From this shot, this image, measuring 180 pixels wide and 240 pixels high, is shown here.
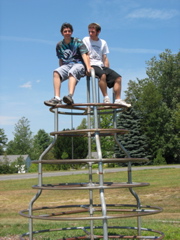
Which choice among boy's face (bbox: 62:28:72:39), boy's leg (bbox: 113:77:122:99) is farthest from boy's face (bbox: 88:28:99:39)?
boy's leg (bbox: 113:77:122:99)

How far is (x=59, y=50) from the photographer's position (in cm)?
525

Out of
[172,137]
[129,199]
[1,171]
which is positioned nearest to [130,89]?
[172,137]

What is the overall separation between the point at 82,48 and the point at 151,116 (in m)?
52.6

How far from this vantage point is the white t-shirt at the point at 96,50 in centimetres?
519

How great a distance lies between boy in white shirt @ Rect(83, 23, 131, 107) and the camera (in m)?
5.08

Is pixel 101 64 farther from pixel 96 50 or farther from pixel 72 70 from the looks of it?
pixel 72 70

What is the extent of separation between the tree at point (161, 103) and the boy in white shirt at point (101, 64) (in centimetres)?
4647

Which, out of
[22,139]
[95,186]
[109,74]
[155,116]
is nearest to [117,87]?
[109,74]

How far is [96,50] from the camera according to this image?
17.2 ft

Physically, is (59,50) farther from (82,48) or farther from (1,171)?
(1,171)

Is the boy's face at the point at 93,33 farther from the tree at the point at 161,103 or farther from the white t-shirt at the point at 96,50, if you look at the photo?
the tree at the point at 161,103

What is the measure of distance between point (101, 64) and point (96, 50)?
0.21 meters

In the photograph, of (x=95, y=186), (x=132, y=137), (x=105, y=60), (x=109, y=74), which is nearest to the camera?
(x=95, y=186)

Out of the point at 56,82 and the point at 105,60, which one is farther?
the point at 105,60
